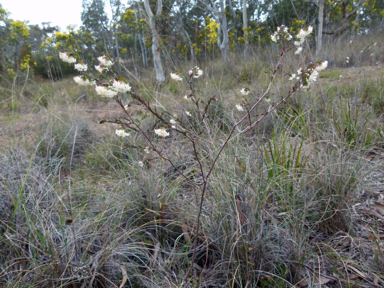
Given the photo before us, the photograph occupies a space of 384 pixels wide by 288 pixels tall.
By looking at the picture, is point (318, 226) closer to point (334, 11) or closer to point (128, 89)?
point (128, 89)

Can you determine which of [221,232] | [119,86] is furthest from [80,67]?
[221,232]

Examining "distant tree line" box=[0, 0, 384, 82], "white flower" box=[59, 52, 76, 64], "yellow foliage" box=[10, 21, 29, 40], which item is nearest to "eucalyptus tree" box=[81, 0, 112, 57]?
"distant tree line" box=[0, 0, 384, 82]

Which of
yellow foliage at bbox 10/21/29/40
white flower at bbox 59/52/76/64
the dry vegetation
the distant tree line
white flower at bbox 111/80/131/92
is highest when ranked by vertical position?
yellow foliage at bbox 10/21/29/40

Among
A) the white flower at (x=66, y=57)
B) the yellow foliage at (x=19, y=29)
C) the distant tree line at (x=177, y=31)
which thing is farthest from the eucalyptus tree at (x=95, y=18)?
the white flower at (x=66, y=57)

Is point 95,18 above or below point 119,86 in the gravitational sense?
above

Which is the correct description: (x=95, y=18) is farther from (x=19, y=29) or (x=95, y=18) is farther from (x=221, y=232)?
(x=221, y=232)

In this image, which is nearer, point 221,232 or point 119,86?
point 119,86

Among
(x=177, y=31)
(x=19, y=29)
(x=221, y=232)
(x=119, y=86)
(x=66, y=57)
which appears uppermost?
(x=19, y=29)

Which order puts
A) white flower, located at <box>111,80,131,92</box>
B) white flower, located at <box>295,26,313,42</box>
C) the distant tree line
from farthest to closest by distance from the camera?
1. the distant tree line
2. white flower, located at <box>295,26,313,42</box>
3. white flower, located at <box>111,80,131,92</box>

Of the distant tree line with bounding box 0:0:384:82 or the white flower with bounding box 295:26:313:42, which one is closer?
the white flower with bounding box 295:26:313:42

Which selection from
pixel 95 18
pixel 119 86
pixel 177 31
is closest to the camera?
pixel 119 86

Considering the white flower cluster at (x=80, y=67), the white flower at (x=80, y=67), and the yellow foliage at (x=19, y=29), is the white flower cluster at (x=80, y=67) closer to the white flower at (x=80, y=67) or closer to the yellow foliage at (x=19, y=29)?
the white flower at (x=80, y=67)

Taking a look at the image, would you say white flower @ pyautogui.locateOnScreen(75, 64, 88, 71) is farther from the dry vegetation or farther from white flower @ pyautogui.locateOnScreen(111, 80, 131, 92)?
the dry vegetation

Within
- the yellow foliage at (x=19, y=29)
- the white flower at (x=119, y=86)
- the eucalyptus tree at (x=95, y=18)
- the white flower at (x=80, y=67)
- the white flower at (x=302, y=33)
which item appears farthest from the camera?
the eucalyptus tree at (x=95, y=18)
